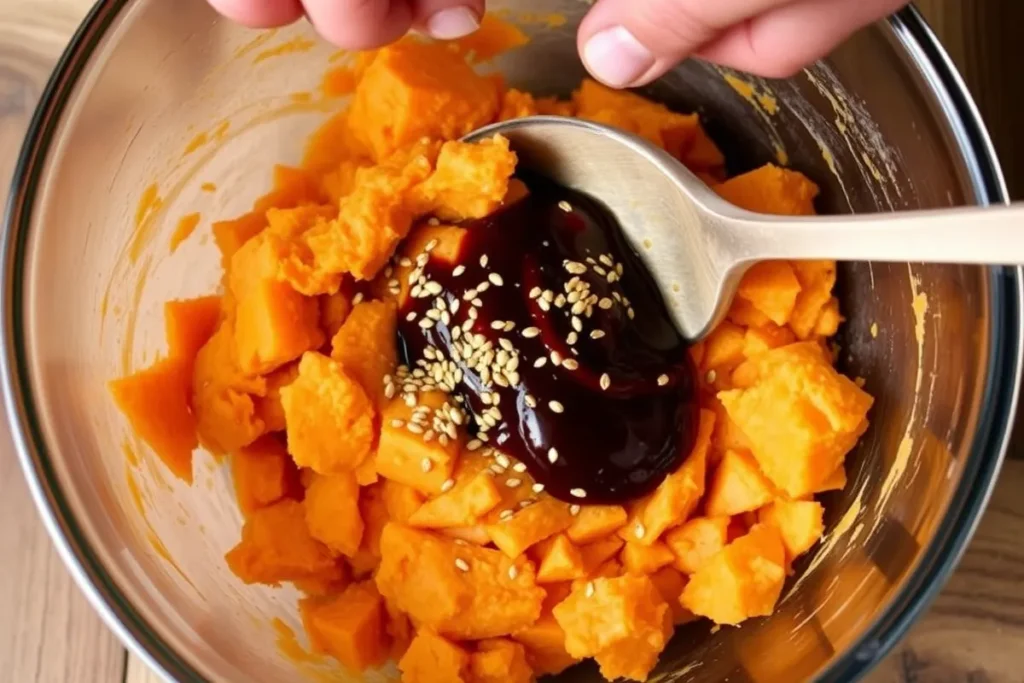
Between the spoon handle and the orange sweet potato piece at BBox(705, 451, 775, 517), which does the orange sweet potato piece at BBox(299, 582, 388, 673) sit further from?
the spoon handle

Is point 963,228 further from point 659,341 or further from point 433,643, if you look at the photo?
point 433,643

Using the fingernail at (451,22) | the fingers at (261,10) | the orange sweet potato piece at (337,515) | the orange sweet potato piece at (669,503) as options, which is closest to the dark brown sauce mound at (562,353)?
the orange sweet potato piece at (669,503)

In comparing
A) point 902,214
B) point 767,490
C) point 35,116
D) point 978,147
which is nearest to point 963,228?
point 902,214

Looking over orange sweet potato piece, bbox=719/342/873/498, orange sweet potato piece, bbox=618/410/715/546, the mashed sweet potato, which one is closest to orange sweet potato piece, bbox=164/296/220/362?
the mashed sweet potato

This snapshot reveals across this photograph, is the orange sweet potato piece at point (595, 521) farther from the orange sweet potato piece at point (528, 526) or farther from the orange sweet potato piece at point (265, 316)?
the orange sweet potato piece at point (265, 316)

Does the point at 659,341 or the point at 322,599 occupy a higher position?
the point at 659,341
